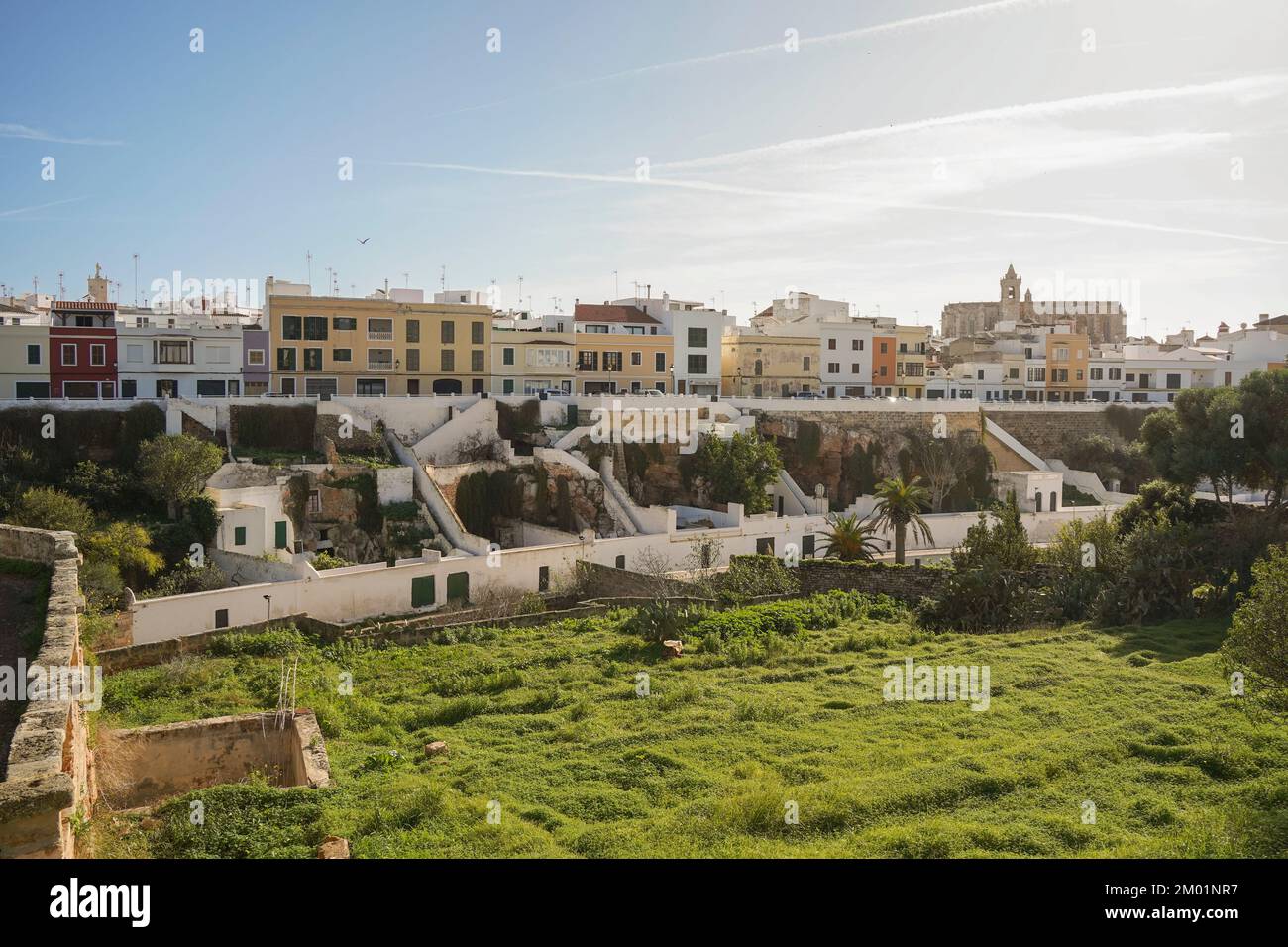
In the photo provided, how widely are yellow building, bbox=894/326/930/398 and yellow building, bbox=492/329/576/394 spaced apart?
2041 centimetres

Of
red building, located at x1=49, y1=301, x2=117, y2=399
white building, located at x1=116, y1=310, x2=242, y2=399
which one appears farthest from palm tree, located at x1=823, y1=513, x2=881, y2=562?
red building, located at x1=49, y1=301, x2=117, y2=399

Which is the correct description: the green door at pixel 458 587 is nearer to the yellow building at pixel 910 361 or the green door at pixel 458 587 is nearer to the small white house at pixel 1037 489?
the small white house at pixel 1037 489

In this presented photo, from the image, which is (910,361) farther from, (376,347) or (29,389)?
(29,389)

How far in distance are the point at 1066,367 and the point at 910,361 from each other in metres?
10.3

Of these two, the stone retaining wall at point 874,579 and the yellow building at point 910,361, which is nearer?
the stone retaining wall at point 874,579

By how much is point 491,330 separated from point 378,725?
1276 inches

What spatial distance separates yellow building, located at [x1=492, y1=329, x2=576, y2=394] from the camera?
4769cm

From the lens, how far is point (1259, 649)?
1345 cm

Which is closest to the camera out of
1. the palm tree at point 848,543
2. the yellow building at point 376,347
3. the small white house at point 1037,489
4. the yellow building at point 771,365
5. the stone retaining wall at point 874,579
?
the stone retaining wall at point 874,579

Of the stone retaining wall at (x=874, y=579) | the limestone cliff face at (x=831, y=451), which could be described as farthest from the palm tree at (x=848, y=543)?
the limestone cliff face at (x=831, y=451)

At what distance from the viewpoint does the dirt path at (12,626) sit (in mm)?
8839

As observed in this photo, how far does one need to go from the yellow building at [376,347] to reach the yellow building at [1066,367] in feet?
113

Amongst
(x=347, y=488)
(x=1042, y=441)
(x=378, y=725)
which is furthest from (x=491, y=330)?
(x=378, y=725)

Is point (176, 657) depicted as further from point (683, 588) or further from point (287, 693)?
point (683, 588)
